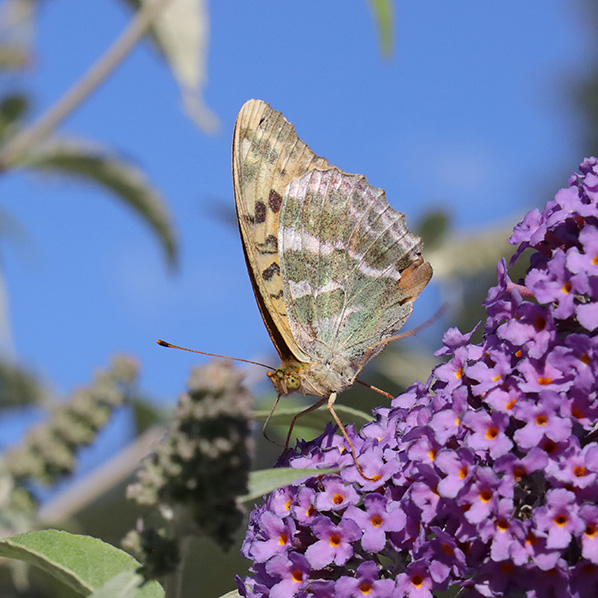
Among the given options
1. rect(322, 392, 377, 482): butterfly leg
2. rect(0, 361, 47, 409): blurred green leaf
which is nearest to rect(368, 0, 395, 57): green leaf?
rect(322, 392, 377, 482): butterfly leg

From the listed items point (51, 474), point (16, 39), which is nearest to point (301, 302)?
point (51, 474)

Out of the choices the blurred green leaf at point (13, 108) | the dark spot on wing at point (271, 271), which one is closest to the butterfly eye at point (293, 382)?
the dark spot on wing at point (271, 271)

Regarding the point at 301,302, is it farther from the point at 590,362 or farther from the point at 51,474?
the point at 590,362

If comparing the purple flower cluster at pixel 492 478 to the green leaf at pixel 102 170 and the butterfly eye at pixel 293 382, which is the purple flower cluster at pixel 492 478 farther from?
the green leaf at pixel 102 170

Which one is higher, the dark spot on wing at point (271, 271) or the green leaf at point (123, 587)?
the dark spot on wing at point (271, 271)

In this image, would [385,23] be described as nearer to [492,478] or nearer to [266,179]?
[266,179]

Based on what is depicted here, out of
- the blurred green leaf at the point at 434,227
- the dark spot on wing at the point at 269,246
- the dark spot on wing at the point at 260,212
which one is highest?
the blurred green leaf at the point at 434,227

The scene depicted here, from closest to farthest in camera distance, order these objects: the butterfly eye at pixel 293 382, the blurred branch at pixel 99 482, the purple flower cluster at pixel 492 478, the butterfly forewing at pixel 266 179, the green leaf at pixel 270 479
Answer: the green leaf at pixel 270 479, the purple flower cluster at pixel 492 478, the butterfly eye at pixel 293 382, the butterfly forewing at pixel 266 179, the blurred branch at pixel 99 482
